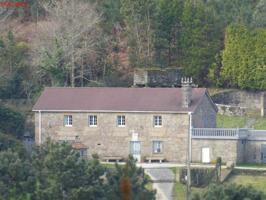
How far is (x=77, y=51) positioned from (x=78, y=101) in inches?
359

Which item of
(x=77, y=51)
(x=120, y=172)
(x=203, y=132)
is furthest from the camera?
(x=77, y=51)

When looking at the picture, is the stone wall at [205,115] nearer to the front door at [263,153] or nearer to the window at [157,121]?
the window at [157,121]

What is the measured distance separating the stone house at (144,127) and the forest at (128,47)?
26.2 feet

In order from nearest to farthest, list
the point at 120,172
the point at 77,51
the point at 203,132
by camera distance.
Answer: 1. the point at 120,172
2. the point at 203,132
3. the point at 77,51

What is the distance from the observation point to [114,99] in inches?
2579

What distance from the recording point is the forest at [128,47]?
7400 centimetres

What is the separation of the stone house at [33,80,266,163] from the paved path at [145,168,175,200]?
8.97 feet

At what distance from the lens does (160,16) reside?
253 ft

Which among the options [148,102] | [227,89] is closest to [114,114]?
[148,102]

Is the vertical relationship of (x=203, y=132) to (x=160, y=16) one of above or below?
below

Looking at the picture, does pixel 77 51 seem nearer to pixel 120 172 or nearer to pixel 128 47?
pixel 128 47

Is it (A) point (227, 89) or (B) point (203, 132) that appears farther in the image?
(A) point (227, 89)

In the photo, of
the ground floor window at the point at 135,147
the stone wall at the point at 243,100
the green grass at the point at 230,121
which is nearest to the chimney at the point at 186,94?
the ground floor window at the point at 135,147

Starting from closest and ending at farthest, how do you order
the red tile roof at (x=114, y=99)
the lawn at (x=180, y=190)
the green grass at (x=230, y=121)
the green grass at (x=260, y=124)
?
the lawn at (x=180, y=190) < the red tile roof at (x=114, y=99) < the green grass at (x=230, y=121) < the green grass at (x=260, y=124)
